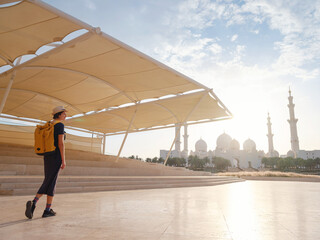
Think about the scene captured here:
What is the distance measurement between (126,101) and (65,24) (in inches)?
406

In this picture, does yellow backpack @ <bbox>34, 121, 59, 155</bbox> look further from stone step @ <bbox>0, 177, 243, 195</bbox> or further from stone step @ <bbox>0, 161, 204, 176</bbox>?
stone step @ <bbox>0, 161, 204, 176</bbox>

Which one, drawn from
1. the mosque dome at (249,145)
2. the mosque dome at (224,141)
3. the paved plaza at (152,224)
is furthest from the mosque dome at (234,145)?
the paved plaza at (152,224)

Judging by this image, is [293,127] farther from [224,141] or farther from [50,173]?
[50,173]

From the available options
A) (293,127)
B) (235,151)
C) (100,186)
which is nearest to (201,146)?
(235,151)

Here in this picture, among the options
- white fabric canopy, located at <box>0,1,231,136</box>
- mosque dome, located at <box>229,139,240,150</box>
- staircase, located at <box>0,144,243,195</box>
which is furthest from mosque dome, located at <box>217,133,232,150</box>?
staircase, located at <box>0,144,243,195</box>

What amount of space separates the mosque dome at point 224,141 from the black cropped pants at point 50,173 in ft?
322

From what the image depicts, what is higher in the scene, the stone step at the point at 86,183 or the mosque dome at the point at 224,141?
the mosque dome at the point at 224,141

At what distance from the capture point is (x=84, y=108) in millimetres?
20531

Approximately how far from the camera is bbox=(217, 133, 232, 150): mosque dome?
3868 inches

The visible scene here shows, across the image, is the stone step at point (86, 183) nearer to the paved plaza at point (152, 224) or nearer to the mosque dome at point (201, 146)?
the paved plaza at point (152, 224)

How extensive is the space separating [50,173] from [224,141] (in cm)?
10012

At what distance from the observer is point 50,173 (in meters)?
3.97

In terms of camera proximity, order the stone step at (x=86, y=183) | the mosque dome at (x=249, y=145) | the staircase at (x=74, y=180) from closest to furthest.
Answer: the stone step at (x=86, y=183), the staircase at (x=74, y=180), the mosque dome at (x=249, y=145)

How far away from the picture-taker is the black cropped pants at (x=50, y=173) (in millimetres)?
3943
